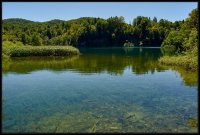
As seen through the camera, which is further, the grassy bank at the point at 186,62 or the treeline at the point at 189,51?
the treeline at the point at 189,51

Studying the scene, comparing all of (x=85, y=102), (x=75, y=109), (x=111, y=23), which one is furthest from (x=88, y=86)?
(x=111, y=23)

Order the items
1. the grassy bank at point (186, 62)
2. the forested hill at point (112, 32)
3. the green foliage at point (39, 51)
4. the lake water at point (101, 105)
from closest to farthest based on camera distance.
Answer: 1. the lake water at point (101, 105)
2. the grassy bank at point (186, 62)
3. the green foliage at point (39, 51)
4. the forested hill at point (112, 32)

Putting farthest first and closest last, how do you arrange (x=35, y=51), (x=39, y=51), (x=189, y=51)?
(x=39, y=51), (x=35, y=51), (x=189, y=51)

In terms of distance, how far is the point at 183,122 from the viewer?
15602 mm

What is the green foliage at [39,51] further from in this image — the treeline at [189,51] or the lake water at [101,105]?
the lake water at [101,105]

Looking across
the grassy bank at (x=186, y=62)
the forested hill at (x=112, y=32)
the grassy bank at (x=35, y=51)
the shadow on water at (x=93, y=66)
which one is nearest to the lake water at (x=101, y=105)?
the grassy bank at (x=186, y=62)

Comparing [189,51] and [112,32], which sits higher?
[112,32]

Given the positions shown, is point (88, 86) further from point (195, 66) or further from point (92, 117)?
point (195, 66)

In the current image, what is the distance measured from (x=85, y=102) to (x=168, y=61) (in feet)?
89.3

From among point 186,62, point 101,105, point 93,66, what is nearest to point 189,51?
point 186,62

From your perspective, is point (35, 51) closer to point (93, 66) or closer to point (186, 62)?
point (93, 66)

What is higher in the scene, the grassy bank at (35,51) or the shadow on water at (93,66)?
the grassy bank at (35,51)

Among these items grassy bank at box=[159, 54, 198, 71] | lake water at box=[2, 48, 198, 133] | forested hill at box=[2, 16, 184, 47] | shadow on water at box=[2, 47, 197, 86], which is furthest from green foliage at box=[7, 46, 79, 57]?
forested hill at box=[2, 16, 184, 47]

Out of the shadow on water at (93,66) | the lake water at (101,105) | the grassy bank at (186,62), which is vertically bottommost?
the shadow on water at (93,66)
